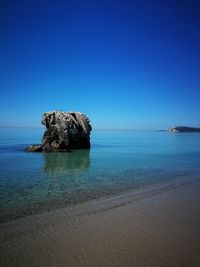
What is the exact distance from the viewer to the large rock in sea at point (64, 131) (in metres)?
47.0

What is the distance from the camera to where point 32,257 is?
6723 millimetres

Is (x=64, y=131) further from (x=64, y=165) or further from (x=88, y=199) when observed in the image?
(x=88, y=199)

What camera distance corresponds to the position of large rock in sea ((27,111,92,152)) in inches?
1850

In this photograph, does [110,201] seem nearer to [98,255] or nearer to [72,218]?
[72,218]

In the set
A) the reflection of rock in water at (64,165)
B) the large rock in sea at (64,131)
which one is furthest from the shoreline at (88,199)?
the large rock in sea at (64,131)

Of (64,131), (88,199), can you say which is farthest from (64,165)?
(64,131)

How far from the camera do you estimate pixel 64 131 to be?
46938 millimetres

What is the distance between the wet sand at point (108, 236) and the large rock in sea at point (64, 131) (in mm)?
35068

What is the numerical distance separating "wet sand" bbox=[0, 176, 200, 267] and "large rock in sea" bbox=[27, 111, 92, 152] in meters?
35.1

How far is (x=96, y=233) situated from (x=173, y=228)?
2.77 meters

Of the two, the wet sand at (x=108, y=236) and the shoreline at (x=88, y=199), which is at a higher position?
the shoreline at (x=88, y=199)

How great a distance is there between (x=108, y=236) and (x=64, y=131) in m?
39.6

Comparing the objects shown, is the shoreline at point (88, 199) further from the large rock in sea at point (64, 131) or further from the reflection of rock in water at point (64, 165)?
the large rock in sea at point (64, 131)

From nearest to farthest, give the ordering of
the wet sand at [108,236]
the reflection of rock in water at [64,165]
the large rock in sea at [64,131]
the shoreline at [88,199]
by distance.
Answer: the wet sand at [108,236], the shoreline at [88,199], the reflection of rock in water at [64,165], the large rock in sea at [64,131]
